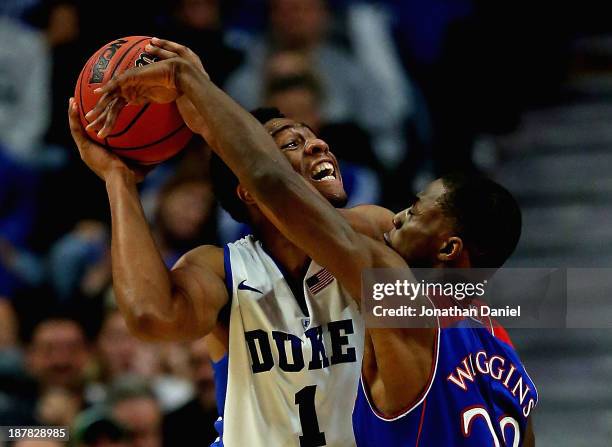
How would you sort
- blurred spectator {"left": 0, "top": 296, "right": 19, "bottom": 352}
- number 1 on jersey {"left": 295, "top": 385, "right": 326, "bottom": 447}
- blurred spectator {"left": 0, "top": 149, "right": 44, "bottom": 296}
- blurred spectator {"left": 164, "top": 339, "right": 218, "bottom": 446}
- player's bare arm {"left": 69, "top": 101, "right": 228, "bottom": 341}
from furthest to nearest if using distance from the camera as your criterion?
blurred spectator {"left": 0, "top": 149, "right": 44, "bottom": 296} < blurred spectator {"left": 0, "top": 296, "right": 19, "bottom": 352} < blurred spectator {"left": 164, "top": 339, "right": 218, "bottom": 446} < number 1 on jersey {"left": 295, "top": 385, "right": 326, "bottom": 447} < player's bare arm {"left": 69, "top": 101, "right": 228, "bottom": 341}

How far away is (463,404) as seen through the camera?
2752mm

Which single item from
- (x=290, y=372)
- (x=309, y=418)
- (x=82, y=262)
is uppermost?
(x=82, y=262)

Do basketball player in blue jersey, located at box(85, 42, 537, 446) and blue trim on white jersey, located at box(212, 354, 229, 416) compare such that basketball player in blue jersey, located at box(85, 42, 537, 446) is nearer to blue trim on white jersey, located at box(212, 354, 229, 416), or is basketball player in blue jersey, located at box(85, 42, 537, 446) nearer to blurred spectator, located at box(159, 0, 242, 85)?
blue trim on white jersey, located at box(212, 354, 229, 416)

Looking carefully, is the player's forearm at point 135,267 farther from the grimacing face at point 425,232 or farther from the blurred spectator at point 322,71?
the blurred spectator at point 322,71

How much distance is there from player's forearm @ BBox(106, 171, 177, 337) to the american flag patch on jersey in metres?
0.47

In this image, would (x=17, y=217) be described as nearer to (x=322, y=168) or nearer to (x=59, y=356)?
(x=59, y=356)

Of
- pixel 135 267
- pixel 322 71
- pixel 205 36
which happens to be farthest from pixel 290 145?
pixel 205 36

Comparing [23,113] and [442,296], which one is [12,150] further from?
[442,296]

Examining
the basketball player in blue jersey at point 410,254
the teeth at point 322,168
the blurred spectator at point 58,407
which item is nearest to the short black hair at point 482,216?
the basketball player in blue jersey at point 410,254

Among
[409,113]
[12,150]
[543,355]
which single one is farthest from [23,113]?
[543,355]

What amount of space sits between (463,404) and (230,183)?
1.20 m

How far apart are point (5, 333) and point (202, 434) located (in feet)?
4.22

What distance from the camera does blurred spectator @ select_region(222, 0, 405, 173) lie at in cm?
606

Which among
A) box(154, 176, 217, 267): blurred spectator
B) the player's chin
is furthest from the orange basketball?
box(154, 176, 217, 267): blurred spectator
